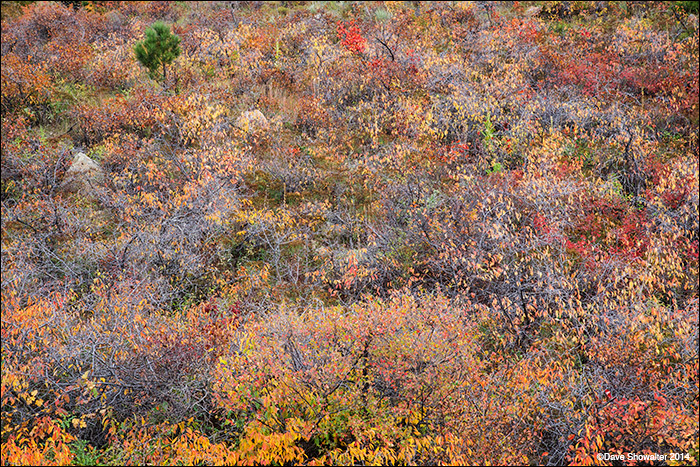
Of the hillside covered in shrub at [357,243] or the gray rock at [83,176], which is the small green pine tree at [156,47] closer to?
the hillside covered in shrub at [357,243]

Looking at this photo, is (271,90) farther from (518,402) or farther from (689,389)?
(689,389)

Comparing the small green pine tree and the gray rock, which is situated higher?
the small green pine tree

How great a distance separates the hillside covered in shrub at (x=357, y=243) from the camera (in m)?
5.64

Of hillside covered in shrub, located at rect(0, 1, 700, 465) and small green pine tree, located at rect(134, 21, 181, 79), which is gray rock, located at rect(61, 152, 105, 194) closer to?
hillside covered in shrub, located at rect(0, 1, 700, 465)

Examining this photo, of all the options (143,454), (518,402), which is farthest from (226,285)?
(518,402)

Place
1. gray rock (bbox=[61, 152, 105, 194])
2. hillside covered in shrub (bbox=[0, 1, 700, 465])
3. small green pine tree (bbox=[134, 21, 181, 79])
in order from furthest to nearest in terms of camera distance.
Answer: small green pine tree (bbox=[134, 21, 181, 79]) → gray rock (bbox=[61, 152, 105, 194]) → hillside covered in shrub (bbox=[0, 1, 700, 465])

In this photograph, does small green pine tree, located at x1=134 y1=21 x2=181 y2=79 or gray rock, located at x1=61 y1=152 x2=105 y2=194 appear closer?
gray rock, located at x1=61 y1=152 x2=105 y2=194

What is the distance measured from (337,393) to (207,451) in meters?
1.64

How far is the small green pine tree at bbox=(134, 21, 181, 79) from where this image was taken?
497 inches

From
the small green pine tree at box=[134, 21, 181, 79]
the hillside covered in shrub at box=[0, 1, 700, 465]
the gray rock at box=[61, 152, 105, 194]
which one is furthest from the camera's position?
the small green pine tree at box=[134, 21, 181, 79]

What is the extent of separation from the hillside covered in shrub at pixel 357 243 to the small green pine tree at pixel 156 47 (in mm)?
57

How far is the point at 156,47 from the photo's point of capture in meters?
12.7

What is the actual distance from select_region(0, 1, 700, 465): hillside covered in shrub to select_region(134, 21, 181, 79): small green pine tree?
57 millimetres

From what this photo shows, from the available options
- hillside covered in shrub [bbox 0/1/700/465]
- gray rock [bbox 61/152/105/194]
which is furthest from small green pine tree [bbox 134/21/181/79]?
gray rock [bbox 61/152/105/194]
